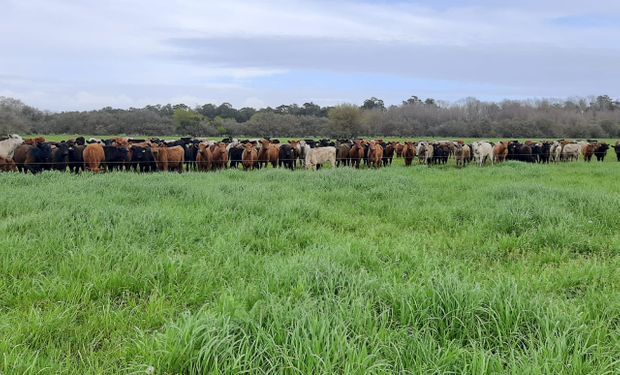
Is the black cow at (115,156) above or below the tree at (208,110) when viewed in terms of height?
below

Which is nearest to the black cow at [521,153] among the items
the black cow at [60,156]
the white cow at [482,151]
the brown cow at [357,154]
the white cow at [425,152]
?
the white cow at [482,151]

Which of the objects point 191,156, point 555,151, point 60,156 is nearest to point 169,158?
point 191,156

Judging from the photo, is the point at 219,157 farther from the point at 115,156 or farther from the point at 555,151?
the point at 555,151

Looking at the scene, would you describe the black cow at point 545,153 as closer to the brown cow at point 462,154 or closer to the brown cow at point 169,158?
the brown cow at point 462,154

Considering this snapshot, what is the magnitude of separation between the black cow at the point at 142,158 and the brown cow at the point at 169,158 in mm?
196

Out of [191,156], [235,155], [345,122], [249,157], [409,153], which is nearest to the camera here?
[191,156]

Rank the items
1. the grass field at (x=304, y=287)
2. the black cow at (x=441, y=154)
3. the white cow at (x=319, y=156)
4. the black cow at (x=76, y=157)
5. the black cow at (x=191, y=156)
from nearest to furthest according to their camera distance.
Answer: the grass field at (x=304, y=287), the black cow at (x=76, y=157), the black cow at (x=191, y=156), the white cow at (x=319, y=156), the black cow at (x=441, y=154)

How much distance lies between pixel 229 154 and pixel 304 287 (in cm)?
1608

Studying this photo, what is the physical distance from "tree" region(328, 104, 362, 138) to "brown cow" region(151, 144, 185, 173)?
43946 mm

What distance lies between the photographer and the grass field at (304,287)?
7.24 feet

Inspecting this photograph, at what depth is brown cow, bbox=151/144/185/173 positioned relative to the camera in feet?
51.2

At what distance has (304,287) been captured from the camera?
3080 millimetres

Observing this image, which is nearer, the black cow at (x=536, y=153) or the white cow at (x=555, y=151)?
the black cow at (x=536, y=153)

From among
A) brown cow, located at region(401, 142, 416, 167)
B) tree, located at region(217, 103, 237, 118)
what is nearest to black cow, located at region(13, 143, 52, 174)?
brown cow, located at region(401, 142, 416, 167)
